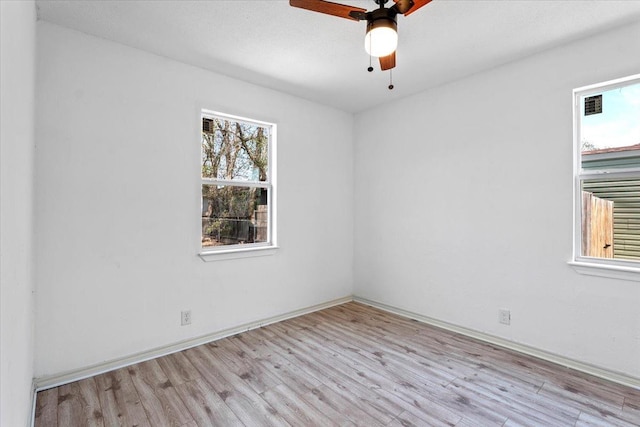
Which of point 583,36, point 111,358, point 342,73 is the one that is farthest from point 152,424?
point 583,36

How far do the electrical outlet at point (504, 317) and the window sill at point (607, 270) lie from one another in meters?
0.69

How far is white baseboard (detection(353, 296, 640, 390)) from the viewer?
2303 millimetres

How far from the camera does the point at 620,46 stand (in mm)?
2328

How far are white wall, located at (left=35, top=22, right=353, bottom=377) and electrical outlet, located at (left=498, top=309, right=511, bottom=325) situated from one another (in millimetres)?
2267

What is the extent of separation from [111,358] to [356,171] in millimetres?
3369

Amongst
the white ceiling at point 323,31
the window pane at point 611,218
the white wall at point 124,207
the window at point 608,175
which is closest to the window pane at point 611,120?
the window at point 608,175

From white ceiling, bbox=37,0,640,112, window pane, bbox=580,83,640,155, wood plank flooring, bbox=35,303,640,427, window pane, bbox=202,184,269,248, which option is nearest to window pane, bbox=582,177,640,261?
window pane, bbox=580,83,640,155

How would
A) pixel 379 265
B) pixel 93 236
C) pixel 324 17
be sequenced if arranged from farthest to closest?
pixel 379 265 → pixel 93 236 → pixel 324 17

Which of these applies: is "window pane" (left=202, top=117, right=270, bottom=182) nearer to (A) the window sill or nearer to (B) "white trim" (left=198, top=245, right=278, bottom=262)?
(B) "white trim" (left=198, top=245, right=278, bottom=262)

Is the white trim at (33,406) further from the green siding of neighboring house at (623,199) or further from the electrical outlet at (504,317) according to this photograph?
the green siding of neighboring house at (623,199)

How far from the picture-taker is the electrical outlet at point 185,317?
113 inches

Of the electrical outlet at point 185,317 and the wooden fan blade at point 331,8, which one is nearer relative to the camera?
the wooden fan blade at point 331,8

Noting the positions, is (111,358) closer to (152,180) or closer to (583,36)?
(152,180)

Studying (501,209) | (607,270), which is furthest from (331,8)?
(607,270)
